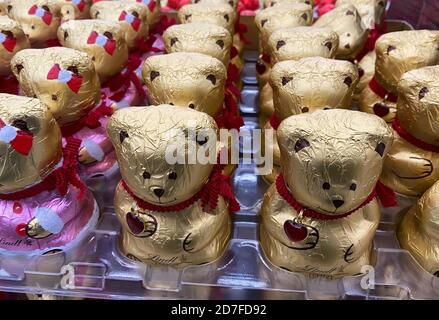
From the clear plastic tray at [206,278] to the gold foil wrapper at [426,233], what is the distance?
0.07ft

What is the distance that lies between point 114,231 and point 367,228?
1.88ft

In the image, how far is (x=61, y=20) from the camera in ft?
5.54

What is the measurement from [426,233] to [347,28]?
0.81 metres

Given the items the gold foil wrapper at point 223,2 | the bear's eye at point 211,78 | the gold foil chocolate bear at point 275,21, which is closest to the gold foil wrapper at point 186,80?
the bear's eye at point 211,78

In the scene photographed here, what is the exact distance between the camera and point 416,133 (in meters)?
1.13

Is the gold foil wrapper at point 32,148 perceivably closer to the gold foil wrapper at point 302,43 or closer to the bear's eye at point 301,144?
the bear's eye at point 301,144

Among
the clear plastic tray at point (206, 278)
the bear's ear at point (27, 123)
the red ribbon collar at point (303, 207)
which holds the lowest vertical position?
the clear plastic tray at point (206, 278)

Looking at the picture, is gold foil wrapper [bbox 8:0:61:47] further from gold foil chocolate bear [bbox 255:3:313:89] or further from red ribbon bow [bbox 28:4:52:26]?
gold foil chocolate bear [bbox 255:3:313:89]

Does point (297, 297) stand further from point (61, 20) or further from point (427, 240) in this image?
point (61, 20)

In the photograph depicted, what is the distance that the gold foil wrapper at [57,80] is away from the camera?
3.68 ft

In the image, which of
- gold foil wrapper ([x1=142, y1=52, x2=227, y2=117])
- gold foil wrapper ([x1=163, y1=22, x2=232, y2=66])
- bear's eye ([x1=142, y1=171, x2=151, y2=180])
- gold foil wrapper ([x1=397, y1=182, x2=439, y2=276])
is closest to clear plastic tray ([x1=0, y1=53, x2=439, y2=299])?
gold foil wrapper ([x1=397, y1=182, x2=439, y2=276])

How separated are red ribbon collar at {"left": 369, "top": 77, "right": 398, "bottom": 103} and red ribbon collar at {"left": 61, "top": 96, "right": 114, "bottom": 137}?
0.77m

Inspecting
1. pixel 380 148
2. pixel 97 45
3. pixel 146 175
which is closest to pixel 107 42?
pixel 97 45
